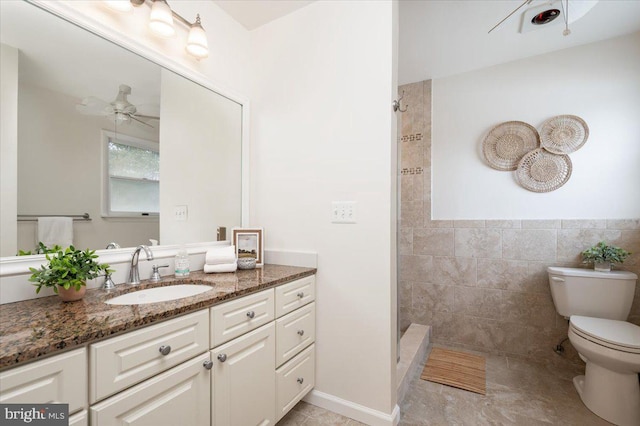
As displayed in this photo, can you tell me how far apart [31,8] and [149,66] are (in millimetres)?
443

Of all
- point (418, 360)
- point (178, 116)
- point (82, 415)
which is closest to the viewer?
point (82, 415)

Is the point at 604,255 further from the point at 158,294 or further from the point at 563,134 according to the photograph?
the point at 158,294

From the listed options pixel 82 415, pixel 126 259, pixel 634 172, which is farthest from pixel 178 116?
pixel 634 172

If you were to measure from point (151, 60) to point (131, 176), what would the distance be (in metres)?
0.62

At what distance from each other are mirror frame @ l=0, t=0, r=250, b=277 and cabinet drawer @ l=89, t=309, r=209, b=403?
59 centimetres

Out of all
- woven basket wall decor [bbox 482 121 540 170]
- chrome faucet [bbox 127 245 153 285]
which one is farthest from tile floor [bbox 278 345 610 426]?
woven basket wall decor [bbox 482 121 540 170]

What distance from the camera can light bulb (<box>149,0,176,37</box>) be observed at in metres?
1.35

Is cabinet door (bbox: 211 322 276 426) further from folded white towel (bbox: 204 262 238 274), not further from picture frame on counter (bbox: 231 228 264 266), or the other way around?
picture frame on counter (bbox: 231 228 264 266)

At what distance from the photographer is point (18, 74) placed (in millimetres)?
1077

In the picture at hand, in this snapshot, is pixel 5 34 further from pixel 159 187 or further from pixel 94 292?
pixel 94 292

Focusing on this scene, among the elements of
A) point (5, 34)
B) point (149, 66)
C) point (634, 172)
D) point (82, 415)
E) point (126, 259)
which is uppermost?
point (149, 66)

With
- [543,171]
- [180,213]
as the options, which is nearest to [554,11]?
[543,171]

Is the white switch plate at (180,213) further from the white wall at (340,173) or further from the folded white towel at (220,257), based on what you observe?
the white wall at (340,173)

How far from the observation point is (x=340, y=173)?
1688 millimetres
